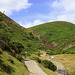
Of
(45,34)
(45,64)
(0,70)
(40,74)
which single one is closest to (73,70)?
(45,64)

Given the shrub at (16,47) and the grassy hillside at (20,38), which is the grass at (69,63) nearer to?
the shrub at (16,47)

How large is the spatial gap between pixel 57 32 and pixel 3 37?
110982 mm

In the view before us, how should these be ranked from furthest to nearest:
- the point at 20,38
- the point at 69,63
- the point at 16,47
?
the point at 20,38
the point at 69,63
the point at 16,47

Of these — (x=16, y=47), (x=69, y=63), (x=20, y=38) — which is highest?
(x=20, y=38)

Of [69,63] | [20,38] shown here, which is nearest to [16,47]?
[69,63]

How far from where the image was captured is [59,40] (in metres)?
109

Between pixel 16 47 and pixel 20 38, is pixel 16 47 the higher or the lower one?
the lower one

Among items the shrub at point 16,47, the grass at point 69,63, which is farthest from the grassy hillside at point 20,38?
the shrub at point 16,47

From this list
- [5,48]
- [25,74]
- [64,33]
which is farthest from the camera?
[64,33]

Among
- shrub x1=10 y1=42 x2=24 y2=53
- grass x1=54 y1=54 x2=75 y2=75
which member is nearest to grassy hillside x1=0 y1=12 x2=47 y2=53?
grass x1=54 y1=54 x2=75 y2=75

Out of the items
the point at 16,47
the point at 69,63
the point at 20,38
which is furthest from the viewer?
the point at 20,38

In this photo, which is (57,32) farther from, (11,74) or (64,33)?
(11,74)

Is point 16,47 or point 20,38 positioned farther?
point 20,38

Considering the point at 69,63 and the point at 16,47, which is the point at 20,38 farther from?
the point at 69,63
